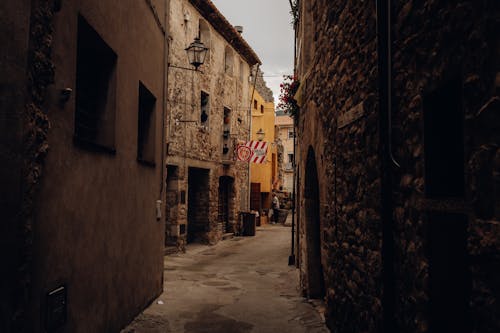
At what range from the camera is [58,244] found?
343 cm

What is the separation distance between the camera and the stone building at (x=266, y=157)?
23219mm

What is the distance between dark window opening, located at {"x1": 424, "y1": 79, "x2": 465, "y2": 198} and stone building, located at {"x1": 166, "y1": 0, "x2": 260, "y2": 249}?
30.0 ft

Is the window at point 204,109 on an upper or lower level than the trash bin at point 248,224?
upper

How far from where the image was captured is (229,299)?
7438mm

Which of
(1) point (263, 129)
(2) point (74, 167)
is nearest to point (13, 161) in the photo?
(2) point (74, 167)

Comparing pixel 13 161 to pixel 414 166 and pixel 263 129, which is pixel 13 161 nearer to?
pixel 414 166

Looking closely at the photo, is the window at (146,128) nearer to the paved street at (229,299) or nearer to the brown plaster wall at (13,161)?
the paved street at (229,299)

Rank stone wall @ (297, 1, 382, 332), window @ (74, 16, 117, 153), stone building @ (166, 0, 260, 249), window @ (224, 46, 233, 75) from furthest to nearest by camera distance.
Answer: window @ (224, 46, 233, 75) < stone building @ (166, 0, 260, 249) < window @ (74, 16, 117, 153) < stone wall @ (297, 1, 382, 332)

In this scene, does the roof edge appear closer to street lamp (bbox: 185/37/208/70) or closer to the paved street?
street lamp (bbox: 185/37/208/70)

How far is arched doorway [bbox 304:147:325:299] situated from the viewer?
7.27 metres

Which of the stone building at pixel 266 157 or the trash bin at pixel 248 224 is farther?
the stone building at pixel 266 157

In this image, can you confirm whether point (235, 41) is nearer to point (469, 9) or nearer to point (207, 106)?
point (207, 106)

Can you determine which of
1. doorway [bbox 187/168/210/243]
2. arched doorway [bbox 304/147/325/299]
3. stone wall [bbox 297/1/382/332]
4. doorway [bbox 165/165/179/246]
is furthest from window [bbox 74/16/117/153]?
doorway [bbox 187/168/210/243]

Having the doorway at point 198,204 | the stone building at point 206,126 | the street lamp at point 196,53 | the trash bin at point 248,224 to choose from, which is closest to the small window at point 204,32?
the stone building at point 206,126
